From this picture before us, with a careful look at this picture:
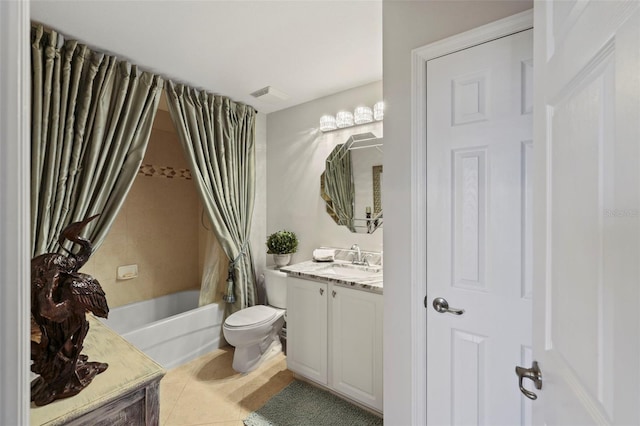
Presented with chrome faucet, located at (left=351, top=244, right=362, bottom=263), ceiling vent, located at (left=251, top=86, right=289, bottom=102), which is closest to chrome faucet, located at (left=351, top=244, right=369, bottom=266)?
chrome faucet, located at (left=351, top=244, right=362, bottom=263)

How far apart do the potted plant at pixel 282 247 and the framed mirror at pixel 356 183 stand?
0.51m

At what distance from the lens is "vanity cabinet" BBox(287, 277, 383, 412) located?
179 cm

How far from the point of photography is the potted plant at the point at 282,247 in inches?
113

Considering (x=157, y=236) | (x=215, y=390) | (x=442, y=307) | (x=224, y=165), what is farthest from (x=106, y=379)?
(x=157, y=236)

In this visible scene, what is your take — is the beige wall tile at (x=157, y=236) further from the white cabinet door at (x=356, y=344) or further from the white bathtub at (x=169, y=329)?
the white cabinet door at (x=356, y=344)

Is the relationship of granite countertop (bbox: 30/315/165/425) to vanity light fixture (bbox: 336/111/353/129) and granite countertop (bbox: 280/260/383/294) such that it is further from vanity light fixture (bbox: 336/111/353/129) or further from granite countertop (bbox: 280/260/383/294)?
vanity light fixture (bbox: 336/111/353/129)

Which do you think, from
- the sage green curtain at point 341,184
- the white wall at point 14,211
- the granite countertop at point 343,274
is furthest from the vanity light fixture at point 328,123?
the white wall at point 14,211

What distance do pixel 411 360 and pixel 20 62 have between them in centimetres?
153

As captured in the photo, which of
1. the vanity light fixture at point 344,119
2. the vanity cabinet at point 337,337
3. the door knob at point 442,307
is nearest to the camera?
the door knob at point 442,307

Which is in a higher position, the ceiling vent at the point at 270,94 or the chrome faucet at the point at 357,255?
the ceiling vent at the point at 270,94

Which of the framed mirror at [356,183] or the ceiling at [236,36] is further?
the framed mirror at [356,183]

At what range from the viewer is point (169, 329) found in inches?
94.2

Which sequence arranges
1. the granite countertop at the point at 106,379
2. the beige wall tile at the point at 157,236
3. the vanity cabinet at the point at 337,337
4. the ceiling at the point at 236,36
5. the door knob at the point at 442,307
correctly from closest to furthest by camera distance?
1. the granite countertop at the point at 106,379
2. the door knob at the point at 442,307
3. the ceiling at the point at 236,36
4. the vanity cabinet at the point at 337,337
5. the beige wall tile at the point at 157,236

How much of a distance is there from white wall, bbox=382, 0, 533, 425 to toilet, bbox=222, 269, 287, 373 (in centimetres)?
125
